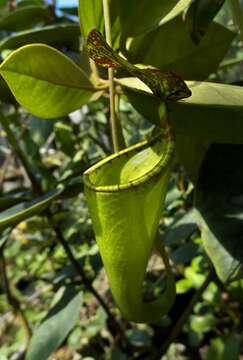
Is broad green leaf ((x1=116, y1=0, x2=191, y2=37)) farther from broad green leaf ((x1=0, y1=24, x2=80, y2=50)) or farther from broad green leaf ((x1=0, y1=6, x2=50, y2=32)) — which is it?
broad green leaf ((x1=0, y1=6, x2=50, y2=32))

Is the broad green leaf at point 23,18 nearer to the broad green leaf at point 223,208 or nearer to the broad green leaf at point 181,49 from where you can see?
the broad green leaf at point 181,49

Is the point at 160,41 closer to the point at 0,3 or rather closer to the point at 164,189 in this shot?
the point at 164,189

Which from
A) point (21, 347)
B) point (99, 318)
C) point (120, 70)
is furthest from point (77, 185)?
point (21, 347)

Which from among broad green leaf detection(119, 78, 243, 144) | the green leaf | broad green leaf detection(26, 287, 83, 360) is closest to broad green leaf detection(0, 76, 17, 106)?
broad green leaf detection(119, 78, 243, 144)

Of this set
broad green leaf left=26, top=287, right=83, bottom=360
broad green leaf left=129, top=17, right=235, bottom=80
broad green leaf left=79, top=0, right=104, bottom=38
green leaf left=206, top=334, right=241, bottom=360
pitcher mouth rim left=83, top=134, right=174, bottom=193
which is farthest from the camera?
green leaf left=206, top=334, right=241, bottom=360

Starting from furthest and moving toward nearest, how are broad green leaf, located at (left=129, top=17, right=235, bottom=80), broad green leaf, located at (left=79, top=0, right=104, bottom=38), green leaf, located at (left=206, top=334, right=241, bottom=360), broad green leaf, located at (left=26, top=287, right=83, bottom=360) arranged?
green leaf, located at (left=206, top=334, right=241, bottom=360)
broad green leaf, located at (left=26, top=287, right=83, bottom=360)
broad green leaf, located at (left=129, top=17, right=235, bottom=80)
broad green leaf, located at (left=79, top=0, right=104, bottom=38)

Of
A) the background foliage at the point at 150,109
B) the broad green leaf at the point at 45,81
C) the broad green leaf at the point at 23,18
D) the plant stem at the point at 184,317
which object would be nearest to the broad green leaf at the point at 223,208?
the background foliage at the point at 150,109
